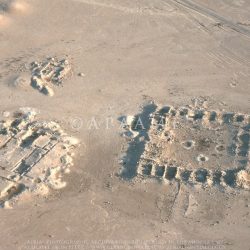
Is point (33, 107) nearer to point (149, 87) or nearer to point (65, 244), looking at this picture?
point (149, 87)

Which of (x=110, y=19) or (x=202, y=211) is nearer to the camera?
(x=202, y=211)

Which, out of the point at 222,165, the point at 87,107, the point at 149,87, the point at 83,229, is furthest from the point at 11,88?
the point at 222,165

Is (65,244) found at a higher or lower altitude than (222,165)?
lower

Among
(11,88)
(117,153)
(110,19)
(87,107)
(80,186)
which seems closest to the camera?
(80,186)

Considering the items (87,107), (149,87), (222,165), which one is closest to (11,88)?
(87,107)

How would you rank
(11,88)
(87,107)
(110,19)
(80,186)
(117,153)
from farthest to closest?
1. (110,19)
2. (11,88)
3. (87,107)
4. (117,153)
5. (80,186)

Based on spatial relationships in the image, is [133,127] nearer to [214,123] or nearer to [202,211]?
[214,123]
